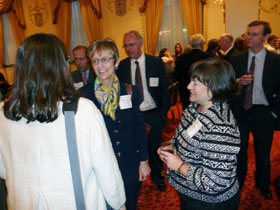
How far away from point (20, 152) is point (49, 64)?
1.38 ft

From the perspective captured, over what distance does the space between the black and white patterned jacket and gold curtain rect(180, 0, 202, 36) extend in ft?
23.7

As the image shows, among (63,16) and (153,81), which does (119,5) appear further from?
(153,81)

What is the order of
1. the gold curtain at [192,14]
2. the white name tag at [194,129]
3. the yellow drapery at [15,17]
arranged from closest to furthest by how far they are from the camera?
the white name tag at [194,129]
the gold curtain at [192,14]
the yellow drapery at [15,17]

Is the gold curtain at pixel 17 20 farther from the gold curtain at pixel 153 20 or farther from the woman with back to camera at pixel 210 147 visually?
the woman with back to camera at pixel 210 147

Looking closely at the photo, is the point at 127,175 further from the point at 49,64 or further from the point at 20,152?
the point at 49,64

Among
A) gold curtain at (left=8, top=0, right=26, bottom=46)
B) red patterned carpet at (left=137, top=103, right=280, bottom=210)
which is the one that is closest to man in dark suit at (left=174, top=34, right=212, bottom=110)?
red patterned carpet at (left=137, top=103, right=280, bottom=210)

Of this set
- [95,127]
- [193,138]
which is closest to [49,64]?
[95,127]

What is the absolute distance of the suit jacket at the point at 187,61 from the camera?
338 centimetres

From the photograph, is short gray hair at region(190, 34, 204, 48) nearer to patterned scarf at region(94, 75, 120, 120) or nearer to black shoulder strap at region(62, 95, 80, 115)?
patterned scarf at region(94, 75, 120, 120)

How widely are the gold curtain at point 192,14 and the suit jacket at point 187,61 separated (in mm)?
4817

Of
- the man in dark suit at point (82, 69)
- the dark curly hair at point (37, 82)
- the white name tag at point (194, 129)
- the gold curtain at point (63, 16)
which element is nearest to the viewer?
the dark curly hair at point (37, 82)

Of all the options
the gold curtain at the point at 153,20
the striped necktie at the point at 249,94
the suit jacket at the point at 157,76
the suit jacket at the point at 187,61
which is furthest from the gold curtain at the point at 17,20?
the striped necktie at the point at 249,94

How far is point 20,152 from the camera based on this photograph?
37.8 inches

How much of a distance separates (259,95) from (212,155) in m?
1.53
